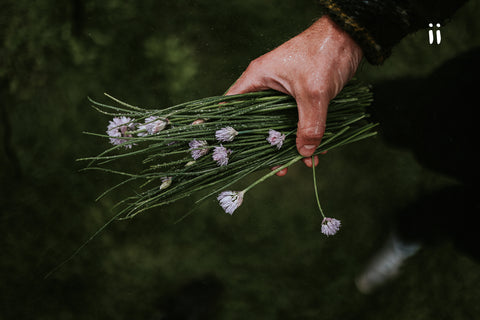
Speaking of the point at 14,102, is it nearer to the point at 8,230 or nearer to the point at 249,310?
the point at 8,230

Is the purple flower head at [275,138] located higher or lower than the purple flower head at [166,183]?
higher

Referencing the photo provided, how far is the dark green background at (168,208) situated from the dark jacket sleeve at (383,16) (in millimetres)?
452

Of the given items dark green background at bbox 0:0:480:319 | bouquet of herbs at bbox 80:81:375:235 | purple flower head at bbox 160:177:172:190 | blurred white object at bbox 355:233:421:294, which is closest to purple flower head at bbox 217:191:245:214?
bouquet of herbs at bbox 80:81:375:235

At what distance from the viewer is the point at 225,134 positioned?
1.93 feet

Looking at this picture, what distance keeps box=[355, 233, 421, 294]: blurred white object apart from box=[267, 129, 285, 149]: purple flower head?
0.67 metres

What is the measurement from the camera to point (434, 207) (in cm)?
103

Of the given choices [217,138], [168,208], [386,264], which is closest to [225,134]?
[217,138]

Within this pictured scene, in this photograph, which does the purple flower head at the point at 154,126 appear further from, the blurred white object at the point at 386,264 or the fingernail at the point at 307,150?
the blurred white object at the point at 386,264

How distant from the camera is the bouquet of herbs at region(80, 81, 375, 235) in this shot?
582 mm

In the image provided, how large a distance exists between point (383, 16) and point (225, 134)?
13.5 inches

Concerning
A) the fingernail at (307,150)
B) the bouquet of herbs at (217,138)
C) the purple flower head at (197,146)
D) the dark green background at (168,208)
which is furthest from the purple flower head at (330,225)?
the dark green background at (168,208)

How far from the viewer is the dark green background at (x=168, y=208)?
3.50 ft

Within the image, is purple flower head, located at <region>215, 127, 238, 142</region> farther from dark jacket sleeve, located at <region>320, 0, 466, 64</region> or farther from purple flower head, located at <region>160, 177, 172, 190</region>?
dark jacket sleeve, located at <region>320, 0, 466, 64</region>

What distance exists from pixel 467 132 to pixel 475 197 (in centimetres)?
20
